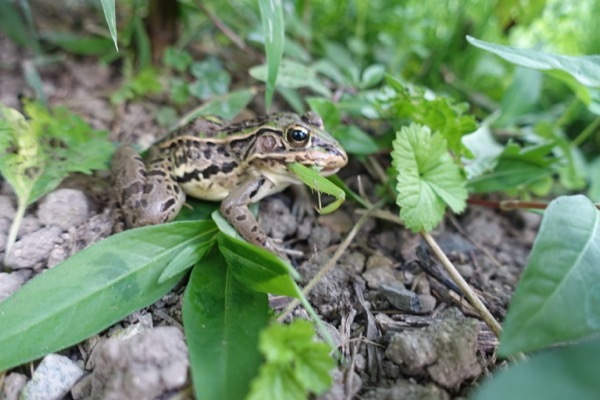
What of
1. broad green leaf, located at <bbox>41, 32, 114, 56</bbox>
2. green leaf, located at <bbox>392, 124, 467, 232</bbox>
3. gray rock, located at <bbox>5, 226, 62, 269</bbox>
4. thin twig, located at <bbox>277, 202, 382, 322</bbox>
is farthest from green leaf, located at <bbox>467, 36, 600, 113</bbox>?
broad green leaf, located at <bbox>41, 32, 114, 56</bbox>

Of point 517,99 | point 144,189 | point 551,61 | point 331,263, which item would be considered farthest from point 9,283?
point 517,99

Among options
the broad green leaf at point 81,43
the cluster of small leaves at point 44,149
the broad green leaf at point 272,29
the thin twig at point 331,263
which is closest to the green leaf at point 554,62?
the broad green leaf at point 272,29

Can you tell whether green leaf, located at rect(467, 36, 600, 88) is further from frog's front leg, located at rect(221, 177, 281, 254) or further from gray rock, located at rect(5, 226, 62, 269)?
gray rock, located at rect(5, 226, 62, 269)

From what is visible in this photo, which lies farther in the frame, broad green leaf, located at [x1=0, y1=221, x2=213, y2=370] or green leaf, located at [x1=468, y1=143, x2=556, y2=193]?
green leaf, located at [x1=468, y1=143, x2=556, y2=193]

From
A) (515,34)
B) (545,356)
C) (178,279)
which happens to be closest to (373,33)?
(515,34)

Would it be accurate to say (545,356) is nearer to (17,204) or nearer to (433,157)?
(433,157)

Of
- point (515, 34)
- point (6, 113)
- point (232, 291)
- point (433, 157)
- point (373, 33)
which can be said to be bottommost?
point (232, 291)
